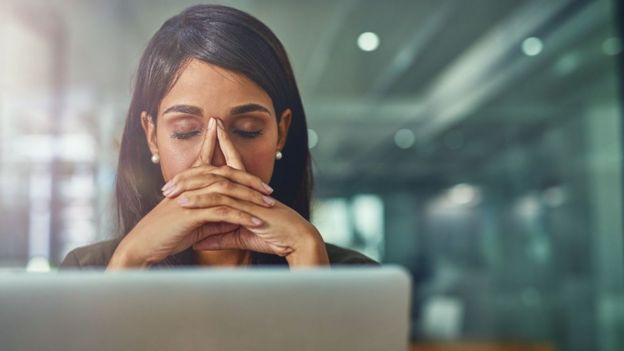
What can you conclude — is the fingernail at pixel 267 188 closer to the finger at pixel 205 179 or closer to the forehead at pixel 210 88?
the finger at pixel 205 179

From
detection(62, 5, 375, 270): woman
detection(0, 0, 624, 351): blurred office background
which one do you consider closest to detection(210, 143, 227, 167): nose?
detection(62, 5, 375, 270): woman

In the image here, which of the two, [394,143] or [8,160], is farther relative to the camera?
[394,143]

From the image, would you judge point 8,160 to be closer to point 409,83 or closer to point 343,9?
point 343,9

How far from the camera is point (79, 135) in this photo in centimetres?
282

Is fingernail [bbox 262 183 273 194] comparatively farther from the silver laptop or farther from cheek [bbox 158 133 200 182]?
the silver laptop

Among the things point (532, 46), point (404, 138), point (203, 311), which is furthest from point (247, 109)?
point (532, 46)

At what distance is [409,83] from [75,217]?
1.93m

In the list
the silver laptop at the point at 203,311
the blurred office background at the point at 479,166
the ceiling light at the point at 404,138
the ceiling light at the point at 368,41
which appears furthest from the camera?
the ceiling light at the point at 404,138

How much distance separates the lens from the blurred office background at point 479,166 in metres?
3.47

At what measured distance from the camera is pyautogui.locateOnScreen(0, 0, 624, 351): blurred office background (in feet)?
11.4

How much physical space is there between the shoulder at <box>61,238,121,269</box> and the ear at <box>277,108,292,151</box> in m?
0.29

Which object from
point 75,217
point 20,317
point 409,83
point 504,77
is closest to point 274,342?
point 20,317

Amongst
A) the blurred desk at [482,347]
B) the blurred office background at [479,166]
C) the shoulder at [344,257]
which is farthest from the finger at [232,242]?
the blurred desk at [482,347]

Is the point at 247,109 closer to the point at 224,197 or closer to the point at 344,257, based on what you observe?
the point at 224,197
